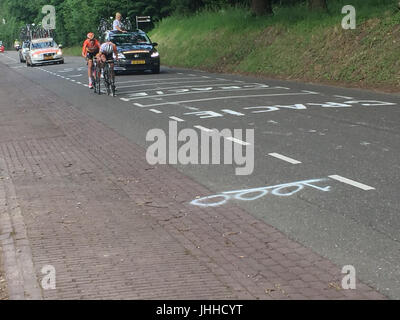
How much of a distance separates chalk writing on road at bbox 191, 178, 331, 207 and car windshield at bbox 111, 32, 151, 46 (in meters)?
22.8

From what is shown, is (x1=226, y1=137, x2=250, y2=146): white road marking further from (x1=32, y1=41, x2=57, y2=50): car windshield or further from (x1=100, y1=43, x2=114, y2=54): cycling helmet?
(x1=32, y1=41, x2=57, y2=50): car windshield

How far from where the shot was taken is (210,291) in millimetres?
5074

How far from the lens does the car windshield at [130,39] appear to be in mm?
30469

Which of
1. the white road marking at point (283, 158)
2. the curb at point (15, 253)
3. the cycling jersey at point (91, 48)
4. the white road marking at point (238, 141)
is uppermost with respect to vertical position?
the cycling jersey at point (91, 48)

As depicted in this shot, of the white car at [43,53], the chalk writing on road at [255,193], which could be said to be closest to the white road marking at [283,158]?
the chalk writing on road at [255,193]

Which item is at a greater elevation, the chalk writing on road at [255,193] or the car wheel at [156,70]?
the chalk writing on road at [255,193]

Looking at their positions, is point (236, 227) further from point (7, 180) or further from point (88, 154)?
point (88, 154)

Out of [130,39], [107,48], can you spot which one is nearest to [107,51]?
[107,48]

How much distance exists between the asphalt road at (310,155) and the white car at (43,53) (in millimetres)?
27650

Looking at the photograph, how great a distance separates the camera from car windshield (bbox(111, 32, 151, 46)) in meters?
30.5

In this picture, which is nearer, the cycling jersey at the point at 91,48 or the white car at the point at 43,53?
the cycling jersey at the point at 91,48

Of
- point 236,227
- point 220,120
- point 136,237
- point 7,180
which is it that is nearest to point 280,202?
point 236,227

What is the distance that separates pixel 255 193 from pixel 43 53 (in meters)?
42.4

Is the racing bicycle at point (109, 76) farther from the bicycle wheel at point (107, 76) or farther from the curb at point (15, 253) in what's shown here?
the curb at point (15, 253)
